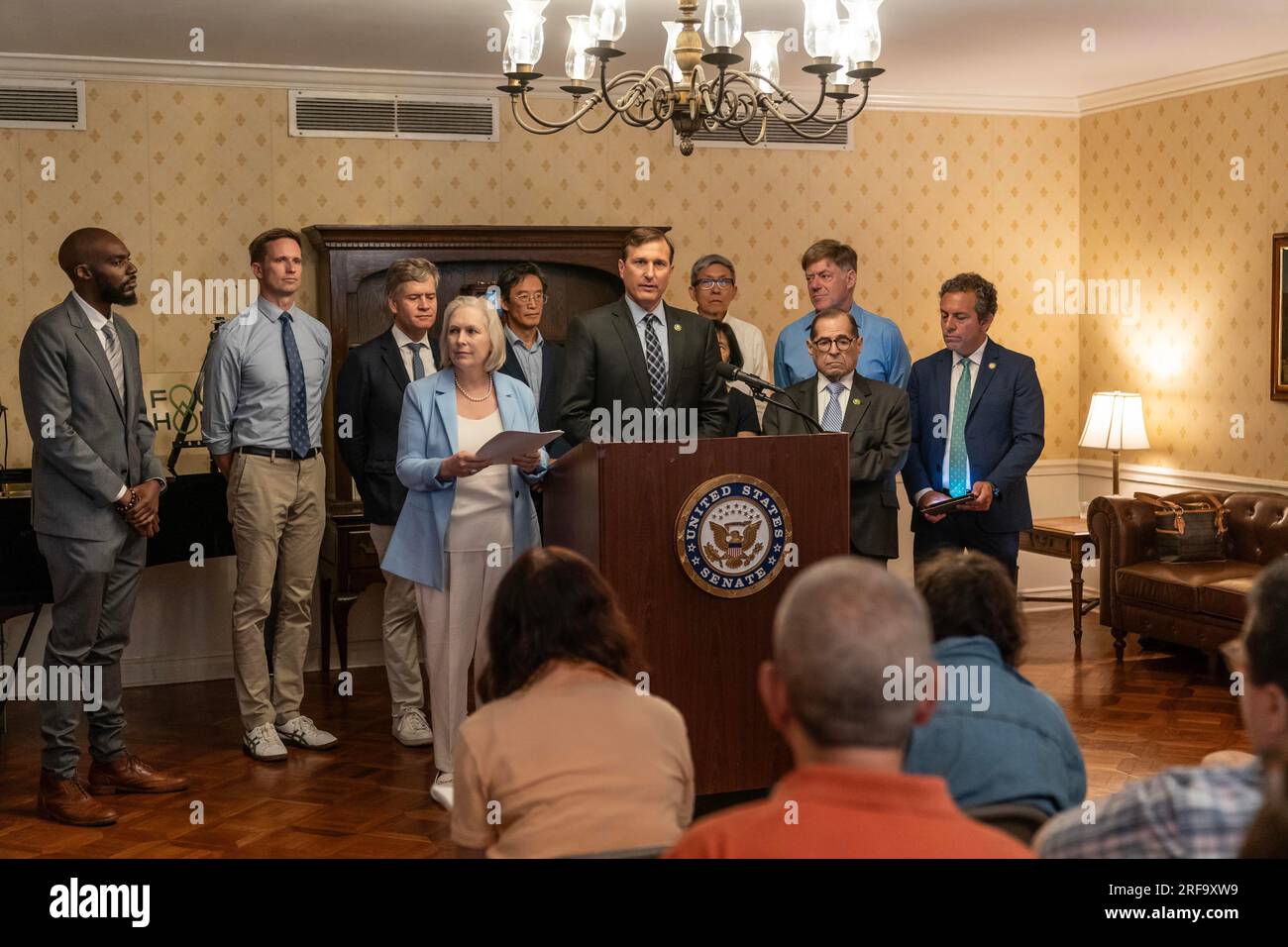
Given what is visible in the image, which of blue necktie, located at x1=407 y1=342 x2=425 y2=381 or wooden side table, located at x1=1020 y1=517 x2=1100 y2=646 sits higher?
blue necktie, located at x1=407 y1=342 x2=425 y2=381

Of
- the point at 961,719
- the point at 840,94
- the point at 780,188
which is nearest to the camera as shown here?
the point at 961,719

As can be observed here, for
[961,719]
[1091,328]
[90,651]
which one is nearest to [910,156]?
[1091,328]

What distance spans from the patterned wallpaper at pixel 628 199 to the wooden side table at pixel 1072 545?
775 mm

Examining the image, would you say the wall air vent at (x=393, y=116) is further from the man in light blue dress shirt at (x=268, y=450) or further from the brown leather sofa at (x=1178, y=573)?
the brown leather sofa at (x=1178, y=573)

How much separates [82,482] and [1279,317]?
5.54 m

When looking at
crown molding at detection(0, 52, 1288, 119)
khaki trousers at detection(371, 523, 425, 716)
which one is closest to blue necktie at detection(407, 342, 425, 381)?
khaki trousers at detection(371, 523, 425, 716)

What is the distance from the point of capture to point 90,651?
430cm

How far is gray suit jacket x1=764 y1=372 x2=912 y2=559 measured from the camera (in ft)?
14.3

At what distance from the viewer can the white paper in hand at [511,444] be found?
3691mm

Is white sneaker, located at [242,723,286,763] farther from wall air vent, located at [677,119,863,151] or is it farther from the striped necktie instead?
wall air vent, located at [677,119,863,151]

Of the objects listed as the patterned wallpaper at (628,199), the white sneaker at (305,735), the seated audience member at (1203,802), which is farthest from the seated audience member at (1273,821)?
the patterned wallpaper at (628,199)

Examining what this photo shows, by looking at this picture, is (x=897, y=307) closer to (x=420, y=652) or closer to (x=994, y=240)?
(x=994, y=240)

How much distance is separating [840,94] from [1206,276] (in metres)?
3.70

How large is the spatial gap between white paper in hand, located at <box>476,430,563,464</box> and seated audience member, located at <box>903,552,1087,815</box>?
1620 mm
